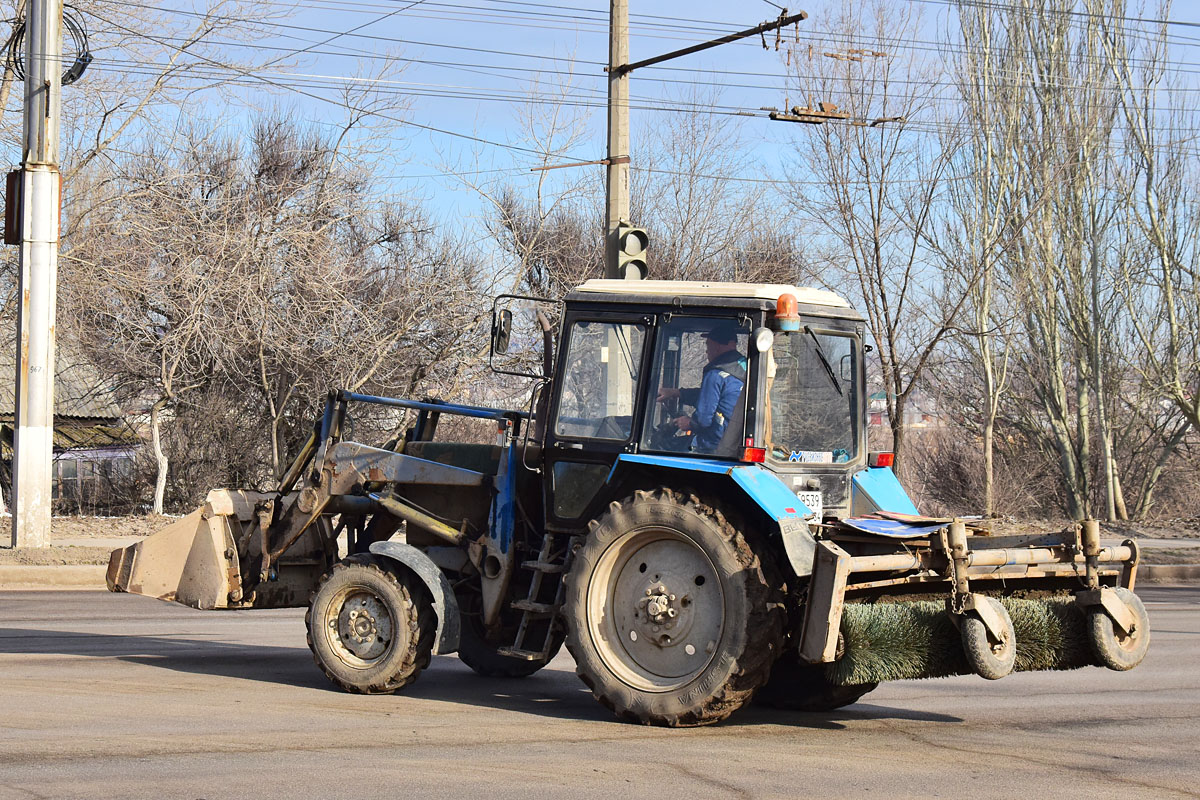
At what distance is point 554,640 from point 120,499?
20327mm

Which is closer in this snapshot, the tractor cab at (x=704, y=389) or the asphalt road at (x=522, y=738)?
the asphalt road at (x=522, y=738)

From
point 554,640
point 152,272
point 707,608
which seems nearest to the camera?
point 707,608

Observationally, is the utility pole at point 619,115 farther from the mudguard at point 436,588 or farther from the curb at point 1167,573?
the curb at point 1167,573

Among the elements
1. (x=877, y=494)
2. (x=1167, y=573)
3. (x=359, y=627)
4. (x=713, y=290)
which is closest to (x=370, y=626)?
(x=359, y=627)

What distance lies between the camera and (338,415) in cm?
895

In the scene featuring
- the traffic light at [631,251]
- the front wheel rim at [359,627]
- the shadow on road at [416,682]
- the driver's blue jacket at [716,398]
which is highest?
the traffic light at [631,251]

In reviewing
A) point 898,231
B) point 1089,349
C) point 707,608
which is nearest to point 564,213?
point 898,231

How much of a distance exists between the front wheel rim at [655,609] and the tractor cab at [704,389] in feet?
1.51

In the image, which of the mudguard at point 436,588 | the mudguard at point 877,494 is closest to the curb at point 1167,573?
the mudguard at point 877,494

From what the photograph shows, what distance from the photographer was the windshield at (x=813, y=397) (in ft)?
24.9

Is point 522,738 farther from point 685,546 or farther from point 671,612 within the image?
point 685,546

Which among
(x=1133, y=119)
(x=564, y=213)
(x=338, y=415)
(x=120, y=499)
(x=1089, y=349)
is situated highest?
(x=1133, y=119)

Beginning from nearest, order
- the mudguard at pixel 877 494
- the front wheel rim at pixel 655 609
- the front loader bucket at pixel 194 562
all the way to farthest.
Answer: the front wheel rim at pixel 655 609 < the mudguard at pixel 877 494 < the front loader bucket at pixel 194 562

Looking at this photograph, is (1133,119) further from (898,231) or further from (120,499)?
(120,499)
